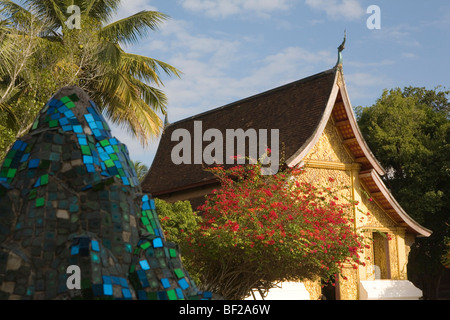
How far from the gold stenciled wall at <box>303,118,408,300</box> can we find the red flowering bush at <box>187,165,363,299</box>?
2.84 m

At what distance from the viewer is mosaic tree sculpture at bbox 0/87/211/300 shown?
10.7 feet

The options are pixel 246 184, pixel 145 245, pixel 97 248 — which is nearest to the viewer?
pixel 97 248

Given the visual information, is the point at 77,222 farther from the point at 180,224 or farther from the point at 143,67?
the point at 143,67

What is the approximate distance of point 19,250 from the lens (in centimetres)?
335

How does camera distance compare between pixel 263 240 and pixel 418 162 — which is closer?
pixel 263 240

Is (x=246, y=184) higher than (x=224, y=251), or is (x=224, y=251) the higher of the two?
(x=246, y=184)

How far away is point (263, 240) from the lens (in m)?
10.1

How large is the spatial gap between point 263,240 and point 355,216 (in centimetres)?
651

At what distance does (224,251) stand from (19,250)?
7.48m

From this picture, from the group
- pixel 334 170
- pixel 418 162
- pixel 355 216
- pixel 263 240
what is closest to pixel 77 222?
pixel 263 240

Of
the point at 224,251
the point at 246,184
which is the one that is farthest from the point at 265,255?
the point at 246,184

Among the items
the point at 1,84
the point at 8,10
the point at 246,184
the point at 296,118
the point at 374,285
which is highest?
the point at 8,10
